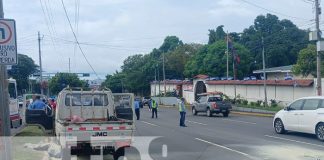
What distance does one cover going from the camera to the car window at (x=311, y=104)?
18.2 metres

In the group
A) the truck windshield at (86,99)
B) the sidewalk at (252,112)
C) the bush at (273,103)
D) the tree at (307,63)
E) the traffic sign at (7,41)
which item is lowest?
the sidewalk at (252,112)

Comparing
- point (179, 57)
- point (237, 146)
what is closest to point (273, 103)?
point (237, 146)

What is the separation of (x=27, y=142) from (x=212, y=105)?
20.9 m

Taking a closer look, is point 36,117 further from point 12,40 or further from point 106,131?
point 12,40

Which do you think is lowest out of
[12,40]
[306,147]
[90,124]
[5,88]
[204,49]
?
[306,147]

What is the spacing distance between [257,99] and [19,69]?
43.4 m

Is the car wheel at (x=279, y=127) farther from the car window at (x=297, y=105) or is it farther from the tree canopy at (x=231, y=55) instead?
the tree canopy at (x=231, y=55)

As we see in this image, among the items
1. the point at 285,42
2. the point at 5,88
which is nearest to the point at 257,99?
the point at 285,42

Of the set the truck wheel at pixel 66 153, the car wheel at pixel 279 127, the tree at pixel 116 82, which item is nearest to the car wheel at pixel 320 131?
the car wheel at pixel 279 127

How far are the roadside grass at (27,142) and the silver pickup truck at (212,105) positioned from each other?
17.8m

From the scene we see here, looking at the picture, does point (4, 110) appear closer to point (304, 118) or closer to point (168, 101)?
point (304, 118)

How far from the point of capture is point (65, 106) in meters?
15.5

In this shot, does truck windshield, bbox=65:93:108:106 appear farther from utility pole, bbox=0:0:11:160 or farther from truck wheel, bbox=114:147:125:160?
utility pole, bbox=0:0:11:160

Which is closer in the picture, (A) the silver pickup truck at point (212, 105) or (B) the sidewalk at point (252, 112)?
(B) the sidewalk at point (252, 112)
